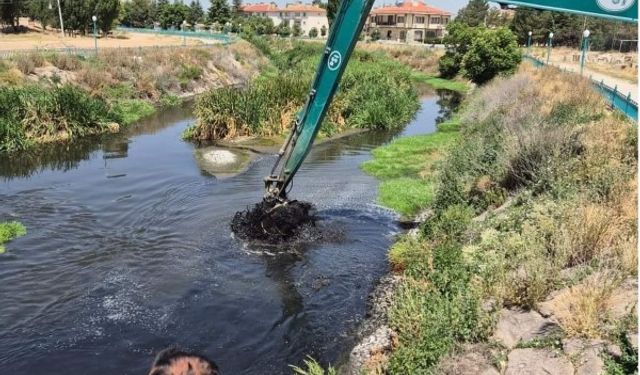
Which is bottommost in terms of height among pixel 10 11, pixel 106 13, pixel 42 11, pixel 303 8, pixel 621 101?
pixel 621 101

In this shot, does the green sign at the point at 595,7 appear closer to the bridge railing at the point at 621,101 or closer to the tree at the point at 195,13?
the bridge railing at the point at 621,101

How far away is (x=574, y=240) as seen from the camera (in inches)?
331

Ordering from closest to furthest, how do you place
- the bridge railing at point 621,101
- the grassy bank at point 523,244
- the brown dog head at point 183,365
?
the brown dog head at point 183,365 → the grassy bank at point 523,244 → the bridge railing at point 621,101

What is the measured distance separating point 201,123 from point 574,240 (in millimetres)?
19004

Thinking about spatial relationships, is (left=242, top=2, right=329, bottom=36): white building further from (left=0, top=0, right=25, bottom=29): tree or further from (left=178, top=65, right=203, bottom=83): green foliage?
(left=178, top=65, right=203, bottom=83): green foliage

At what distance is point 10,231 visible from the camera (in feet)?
43.4

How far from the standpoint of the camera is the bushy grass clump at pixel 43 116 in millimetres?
22062

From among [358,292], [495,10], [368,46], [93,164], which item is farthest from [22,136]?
[495,10]

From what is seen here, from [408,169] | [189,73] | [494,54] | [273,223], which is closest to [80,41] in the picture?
[189,73]

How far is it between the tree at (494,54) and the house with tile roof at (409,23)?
2776 inches

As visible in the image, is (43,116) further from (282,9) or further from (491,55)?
(282,9)

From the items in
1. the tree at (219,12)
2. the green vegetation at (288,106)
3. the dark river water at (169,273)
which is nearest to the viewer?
the dark river water at (169,273)

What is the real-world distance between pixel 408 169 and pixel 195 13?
104 m

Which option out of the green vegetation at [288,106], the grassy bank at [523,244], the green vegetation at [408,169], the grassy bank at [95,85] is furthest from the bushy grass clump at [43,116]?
the grassy bank at [523,244]
